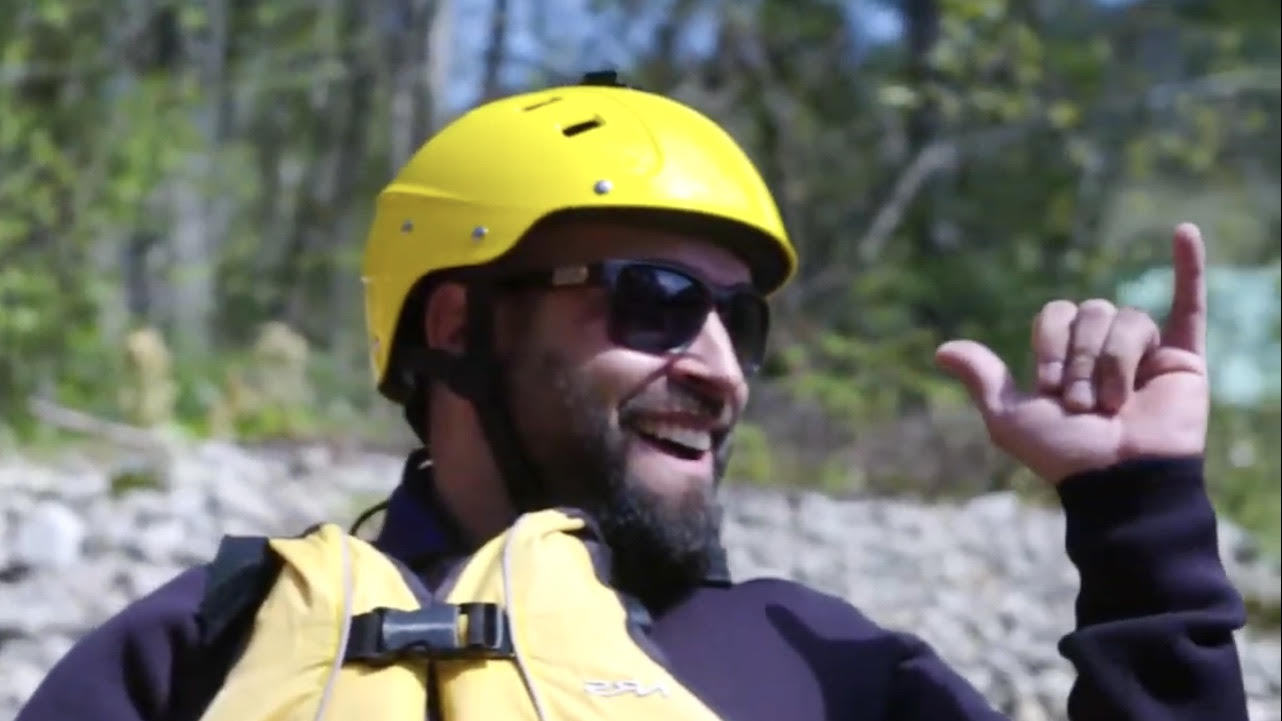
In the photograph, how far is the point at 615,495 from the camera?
7.78 feet

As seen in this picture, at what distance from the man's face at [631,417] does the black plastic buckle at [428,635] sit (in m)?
0.31

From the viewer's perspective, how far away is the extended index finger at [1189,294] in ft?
6.42

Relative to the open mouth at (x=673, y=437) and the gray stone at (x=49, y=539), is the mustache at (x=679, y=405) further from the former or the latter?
the gray stone at (x=49, y=539)

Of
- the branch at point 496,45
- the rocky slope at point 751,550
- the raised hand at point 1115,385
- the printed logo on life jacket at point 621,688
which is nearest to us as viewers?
the raised hand at point 1115,385

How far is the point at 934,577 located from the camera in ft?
26.5

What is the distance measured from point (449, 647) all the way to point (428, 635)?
3 centimetres

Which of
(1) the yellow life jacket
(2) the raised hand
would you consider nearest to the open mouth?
(1) the yellow life jacket

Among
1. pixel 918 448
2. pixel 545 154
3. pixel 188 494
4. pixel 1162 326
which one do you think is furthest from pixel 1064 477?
pixel 918 448

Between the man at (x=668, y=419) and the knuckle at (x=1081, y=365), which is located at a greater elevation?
the knuckle at (x=1081, y=365)

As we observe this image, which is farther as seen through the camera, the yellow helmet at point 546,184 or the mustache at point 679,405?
the yellow helmet at point 546,184

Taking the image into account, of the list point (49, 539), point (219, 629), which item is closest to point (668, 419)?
point (219, 629)

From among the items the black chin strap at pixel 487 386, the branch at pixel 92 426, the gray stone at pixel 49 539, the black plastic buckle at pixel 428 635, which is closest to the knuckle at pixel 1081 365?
the black plastic buckle at pixel 428 635

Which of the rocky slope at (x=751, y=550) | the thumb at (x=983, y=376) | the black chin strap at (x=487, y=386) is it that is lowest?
the rocky slope at (x=751, y=550)

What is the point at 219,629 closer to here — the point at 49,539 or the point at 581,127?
the point at 581,127
